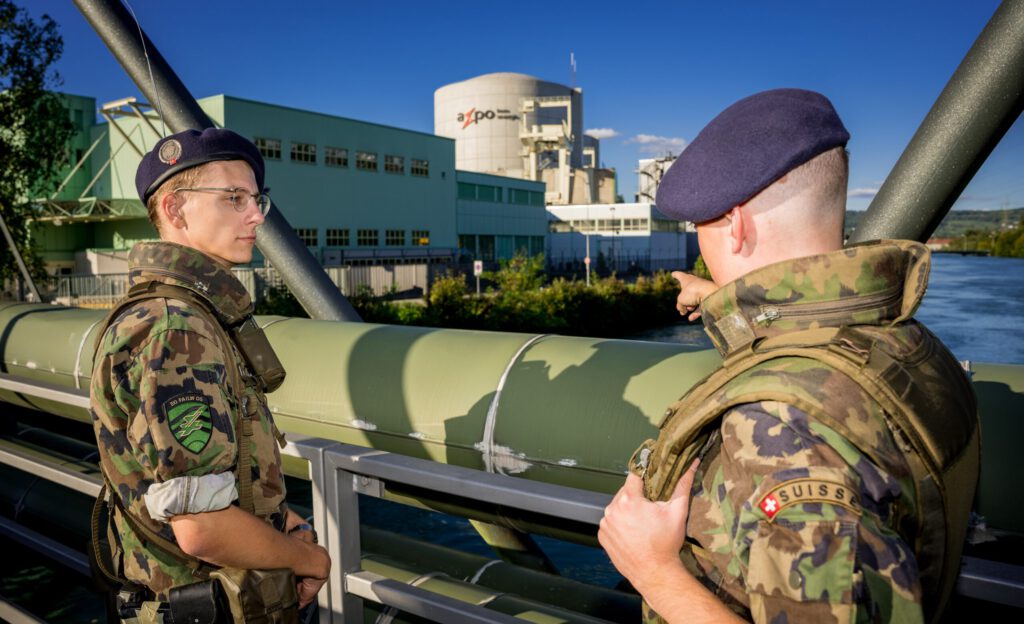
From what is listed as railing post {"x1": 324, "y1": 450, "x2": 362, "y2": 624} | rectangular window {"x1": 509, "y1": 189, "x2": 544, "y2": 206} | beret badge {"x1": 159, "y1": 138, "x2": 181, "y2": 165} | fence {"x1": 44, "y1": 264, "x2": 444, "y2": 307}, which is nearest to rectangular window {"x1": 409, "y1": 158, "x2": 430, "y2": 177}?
rectangular window {"x1": 509, "y1": 189, "x2": 544, "y2": 206}

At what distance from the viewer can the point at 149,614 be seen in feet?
6.63

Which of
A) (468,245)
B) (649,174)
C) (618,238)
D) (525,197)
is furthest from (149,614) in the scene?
(649,174)

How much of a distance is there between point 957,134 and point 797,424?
7.87ft

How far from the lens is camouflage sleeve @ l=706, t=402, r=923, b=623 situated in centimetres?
108

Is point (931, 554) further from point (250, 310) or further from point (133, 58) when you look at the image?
point (133, 58)

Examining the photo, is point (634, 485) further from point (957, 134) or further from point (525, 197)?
point (525, 197)

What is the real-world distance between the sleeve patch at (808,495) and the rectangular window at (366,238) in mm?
39833

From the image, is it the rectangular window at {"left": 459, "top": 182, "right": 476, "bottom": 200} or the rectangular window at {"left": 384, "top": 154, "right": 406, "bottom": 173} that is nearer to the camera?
Result: the rectangular window at {"left": 384, "top": 154, "right": 406, "bottom": 173}

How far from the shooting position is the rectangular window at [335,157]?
125 ft

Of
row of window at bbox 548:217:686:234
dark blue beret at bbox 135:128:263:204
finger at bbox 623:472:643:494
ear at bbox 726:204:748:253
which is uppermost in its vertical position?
row of window at bbox 548:217:686:234

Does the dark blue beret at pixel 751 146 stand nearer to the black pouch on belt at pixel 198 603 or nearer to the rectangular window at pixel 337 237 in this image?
the black pouch on belt at pixel 198 603

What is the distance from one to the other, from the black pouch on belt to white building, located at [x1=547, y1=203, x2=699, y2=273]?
5603 centimetres

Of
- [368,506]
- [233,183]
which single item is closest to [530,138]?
[368,506]

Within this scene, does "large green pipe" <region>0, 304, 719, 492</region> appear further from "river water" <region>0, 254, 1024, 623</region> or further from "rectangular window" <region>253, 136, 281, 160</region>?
"rectangular window" <region>253, 136, 281, 160</region>
